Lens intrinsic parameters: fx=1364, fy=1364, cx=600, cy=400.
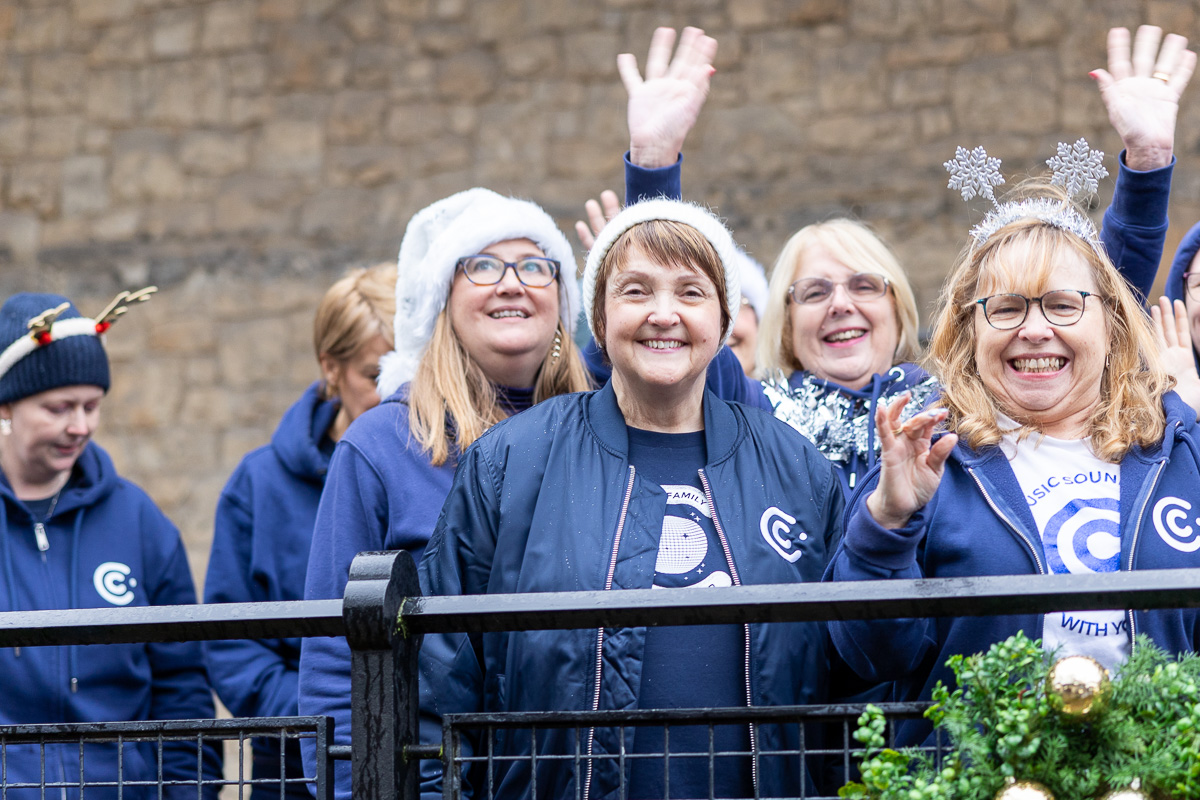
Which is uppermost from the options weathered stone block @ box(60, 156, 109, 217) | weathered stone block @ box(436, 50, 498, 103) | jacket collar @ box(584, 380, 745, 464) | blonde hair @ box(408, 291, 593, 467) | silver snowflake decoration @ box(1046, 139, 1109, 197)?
weathered stone block @ box(436, 50, 498, 103)

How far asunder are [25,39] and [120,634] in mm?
6420

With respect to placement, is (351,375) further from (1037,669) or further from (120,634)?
(1037,669)

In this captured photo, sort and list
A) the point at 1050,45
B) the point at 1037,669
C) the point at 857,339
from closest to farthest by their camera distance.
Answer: the point at 1037,669
the point at 857,339
the point at 1050,45

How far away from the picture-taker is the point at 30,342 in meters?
3.34

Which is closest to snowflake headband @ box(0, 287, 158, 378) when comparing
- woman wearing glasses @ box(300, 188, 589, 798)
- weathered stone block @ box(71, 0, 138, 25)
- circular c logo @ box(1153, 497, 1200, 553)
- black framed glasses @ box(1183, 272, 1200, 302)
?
woman wearing glasses @ box(300, 188, 589, 798)

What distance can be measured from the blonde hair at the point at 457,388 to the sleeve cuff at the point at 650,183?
0.39 metres

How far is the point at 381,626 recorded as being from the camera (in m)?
1.72

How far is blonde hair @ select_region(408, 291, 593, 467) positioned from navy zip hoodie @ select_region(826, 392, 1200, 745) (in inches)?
33.6

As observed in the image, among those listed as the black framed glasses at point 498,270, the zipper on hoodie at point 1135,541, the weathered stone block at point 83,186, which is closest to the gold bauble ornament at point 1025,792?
the zipper on hoodie at point 1135,541

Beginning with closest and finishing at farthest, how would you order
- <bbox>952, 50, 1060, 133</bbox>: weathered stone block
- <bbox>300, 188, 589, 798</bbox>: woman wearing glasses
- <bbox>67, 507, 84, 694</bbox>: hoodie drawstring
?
<bbox>300, 188, 589, 798</bbox>: woman wearing glasses, <bbox>67, 507, 84, 694</bbox>: hoodie drawstring, <bbox>952, 50, 1060, 133</bbox>: weathered stone block

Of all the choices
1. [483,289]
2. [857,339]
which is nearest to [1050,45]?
[857,339]

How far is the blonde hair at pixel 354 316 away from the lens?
141 inches

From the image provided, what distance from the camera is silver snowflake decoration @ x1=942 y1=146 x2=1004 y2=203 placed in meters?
2.82

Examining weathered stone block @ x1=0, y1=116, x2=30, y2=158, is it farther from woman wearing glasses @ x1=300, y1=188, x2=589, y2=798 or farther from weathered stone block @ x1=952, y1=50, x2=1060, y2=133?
woman wearing glasses @ x1=300, y1=188, x2=589, y2=798
